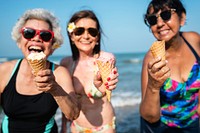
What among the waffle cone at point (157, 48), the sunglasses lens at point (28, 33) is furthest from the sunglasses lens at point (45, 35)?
the waffle cone at point (157, 48)

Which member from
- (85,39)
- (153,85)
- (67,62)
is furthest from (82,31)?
(153,85)

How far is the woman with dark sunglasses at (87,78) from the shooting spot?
13.3ft

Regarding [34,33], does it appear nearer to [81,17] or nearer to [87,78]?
[81,17]

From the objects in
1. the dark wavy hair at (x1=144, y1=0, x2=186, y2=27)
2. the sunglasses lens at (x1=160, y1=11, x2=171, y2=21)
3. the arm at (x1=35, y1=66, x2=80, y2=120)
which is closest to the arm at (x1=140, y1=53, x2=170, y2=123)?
the sunglasses lens at (x1=160, y1=11, x2=171, y2=21)

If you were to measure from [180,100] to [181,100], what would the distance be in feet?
0.05

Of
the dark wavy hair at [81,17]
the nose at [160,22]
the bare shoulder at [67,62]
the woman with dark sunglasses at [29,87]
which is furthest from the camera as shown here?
the bare shoulder at [67,62]

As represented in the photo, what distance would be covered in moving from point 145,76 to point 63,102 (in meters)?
1.51

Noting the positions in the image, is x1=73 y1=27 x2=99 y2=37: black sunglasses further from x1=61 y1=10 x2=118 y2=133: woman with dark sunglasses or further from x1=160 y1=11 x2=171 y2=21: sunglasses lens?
x1=160 y1=11 x2=171 y2=21: sunglasses lens

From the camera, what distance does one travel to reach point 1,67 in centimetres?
327

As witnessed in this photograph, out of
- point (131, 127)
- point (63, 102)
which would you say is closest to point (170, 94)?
point (63, 102)

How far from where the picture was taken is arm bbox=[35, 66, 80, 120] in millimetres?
2201

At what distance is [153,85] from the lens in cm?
269

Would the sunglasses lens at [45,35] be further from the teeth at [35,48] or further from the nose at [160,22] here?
the nose at [160,22]

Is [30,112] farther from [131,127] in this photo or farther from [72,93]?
[131,127]
